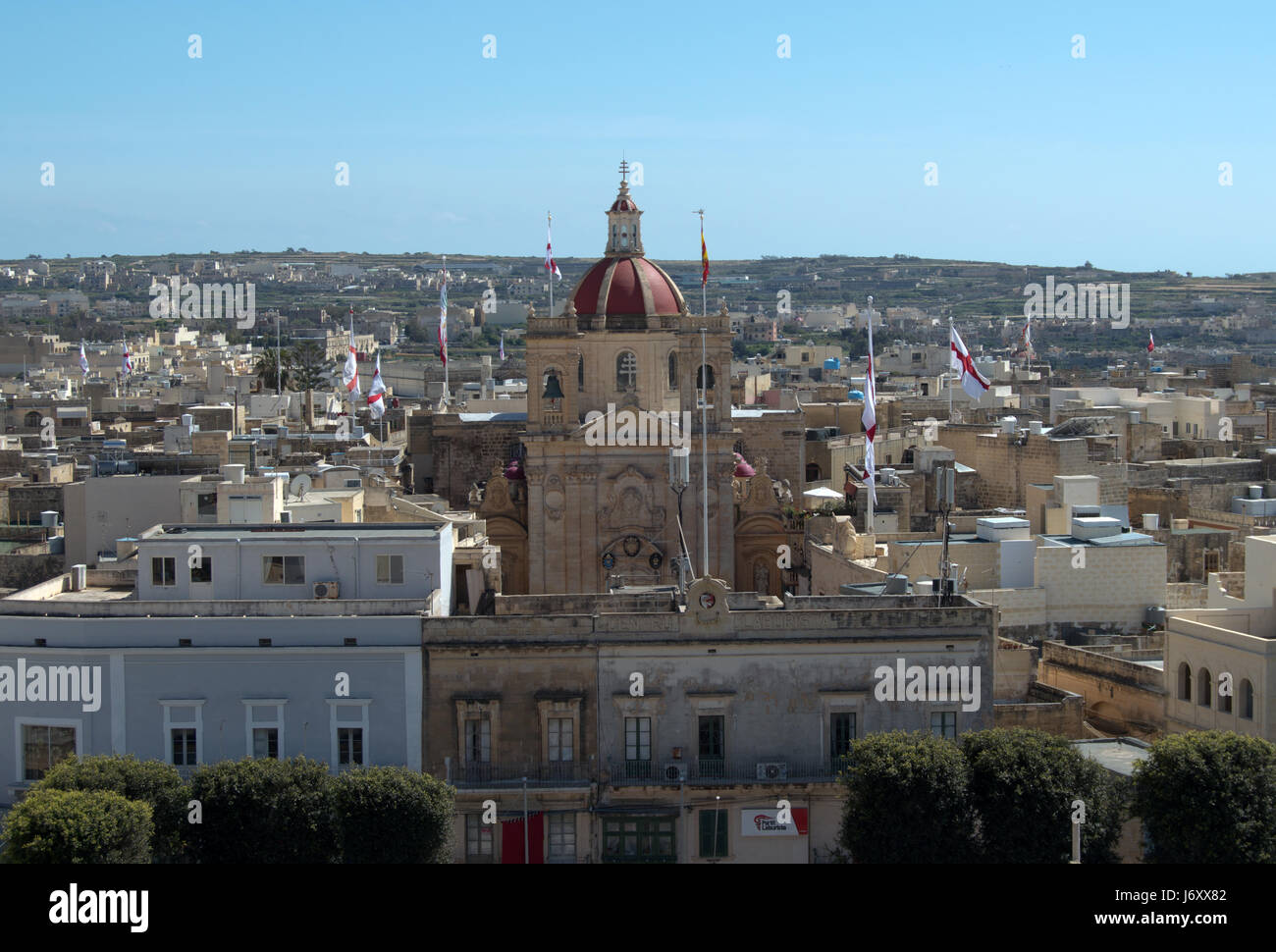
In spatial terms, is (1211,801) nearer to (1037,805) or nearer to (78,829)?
(1037,805)

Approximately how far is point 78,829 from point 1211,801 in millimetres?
14961

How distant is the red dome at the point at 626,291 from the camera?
52219 millimetres

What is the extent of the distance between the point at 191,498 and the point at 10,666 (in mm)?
13139

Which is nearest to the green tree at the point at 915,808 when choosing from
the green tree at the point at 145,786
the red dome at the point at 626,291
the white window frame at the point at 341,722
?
the white window frame at the point at 341,722

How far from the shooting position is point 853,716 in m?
30.0

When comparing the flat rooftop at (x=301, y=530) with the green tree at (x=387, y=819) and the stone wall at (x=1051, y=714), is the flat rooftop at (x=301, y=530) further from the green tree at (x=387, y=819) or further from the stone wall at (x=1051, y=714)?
the stone wall at (x=1051, y=714)

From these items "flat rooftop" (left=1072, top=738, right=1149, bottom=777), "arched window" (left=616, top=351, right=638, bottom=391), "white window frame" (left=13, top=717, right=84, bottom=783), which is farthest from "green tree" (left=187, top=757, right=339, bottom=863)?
"arched window" (left=616, top=351, right=638, bottom=391)

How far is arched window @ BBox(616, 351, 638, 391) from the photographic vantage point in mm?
51969

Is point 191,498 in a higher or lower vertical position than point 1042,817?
higher

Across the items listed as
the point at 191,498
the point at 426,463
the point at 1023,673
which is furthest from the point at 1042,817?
the point at 426,463

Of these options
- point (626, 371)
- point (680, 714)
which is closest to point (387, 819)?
point (680, 714)
